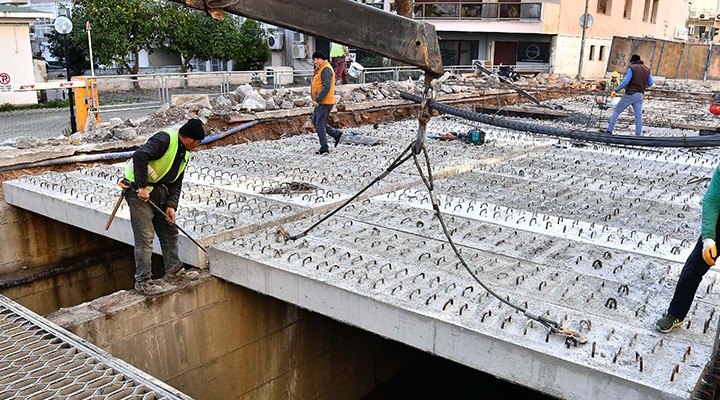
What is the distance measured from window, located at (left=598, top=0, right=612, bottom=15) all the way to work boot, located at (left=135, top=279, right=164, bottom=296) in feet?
110

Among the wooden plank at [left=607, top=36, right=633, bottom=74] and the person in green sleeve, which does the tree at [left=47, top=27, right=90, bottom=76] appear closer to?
the wooden plank at [left=607, top=36, right=633, bottom=74]

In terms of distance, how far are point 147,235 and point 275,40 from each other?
2805cm

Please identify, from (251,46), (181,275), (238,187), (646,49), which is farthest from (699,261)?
(251,46)

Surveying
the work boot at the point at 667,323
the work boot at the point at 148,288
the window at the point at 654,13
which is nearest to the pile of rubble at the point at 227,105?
the work boot at the point at 148,288

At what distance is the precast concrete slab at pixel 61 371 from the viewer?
4023 millimetres

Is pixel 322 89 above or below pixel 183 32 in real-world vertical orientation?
below

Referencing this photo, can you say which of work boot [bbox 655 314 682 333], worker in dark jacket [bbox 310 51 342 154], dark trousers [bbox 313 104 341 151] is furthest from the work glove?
dark trousers [bbox 313 104 341 151]

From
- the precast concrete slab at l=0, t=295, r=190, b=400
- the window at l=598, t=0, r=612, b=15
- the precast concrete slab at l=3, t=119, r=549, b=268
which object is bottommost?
the precast concrete slab at l=0, t=295, r=190, b=400

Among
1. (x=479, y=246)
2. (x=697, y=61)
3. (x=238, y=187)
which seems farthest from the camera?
(x=697, y=61)

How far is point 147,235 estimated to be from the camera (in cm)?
566

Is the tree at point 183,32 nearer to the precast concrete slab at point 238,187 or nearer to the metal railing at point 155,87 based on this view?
the metal railing at point 155,87

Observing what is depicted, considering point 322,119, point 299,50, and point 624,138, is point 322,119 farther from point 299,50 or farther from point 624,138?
point 299,50

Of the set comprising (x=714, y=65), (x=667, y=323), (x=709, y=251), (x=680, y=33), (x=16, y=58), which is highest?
(x=680, y=33)

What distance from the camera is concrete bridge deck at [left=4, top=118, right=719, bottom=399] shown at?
166 inches
